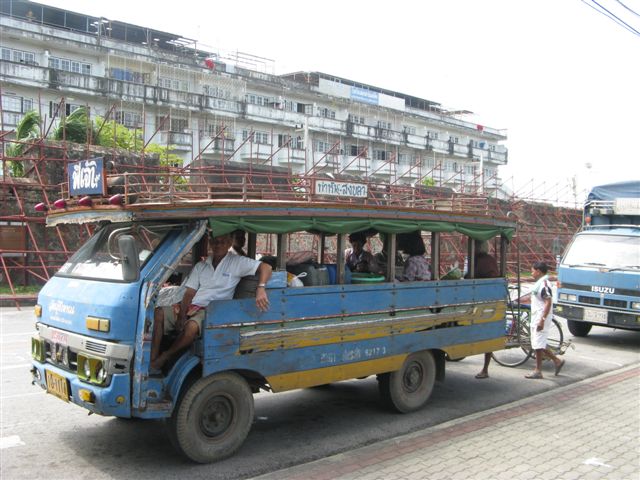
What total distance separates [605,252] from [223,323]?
30.7 feet

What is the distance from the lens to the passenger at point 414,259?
23.8ft

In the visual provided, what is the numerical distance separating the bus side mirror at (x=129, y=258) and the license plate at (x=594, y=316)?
30.9ft

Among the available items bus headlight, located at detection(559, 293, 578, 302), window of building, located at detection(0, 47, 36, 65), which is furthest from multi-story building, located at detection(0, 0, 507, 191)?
bus headlight, located at detection(559, 293, 578, 302)

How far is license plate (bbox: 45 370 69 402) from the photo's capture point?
5.03 m

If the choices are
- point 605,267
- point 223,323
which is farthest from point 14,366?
point 605,267

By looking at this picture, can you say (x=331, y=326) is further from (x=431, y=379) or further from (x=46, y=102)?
(x=46, y=102)

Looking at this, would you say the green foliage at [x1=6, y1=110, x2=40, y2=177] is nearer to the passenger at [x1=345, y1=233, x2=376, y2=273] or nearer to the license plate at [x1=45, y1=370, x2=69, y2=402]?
the passenger at [x1=345, y1=233, x2=376, y2=273]

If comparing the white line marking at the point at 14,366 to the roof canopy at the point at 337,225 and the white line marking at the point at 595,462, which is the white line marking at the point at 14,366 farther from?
the white line marking at the point at 595,462

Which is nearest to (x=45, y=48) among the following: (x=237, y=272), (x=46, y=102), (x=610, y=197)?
(x=46, y=102)

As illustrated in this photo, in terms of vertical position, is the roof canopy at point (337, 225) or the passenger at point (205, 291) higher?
the roof canopy at point (337, 225)

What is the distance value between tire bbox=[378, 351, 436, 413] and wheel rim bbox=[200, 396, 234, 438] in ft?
6.92

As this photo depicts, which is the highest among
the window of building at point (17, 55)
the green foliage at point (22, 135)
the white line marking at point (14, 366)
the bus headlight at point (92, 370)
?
the window of building at point (17, 55)

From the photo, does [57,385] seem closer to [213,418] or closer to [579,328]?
[213,418]

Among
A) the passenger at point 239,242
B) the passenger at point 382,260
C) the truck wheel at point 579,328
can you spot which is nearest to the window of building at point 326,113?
the truck wheel at point 579,328
